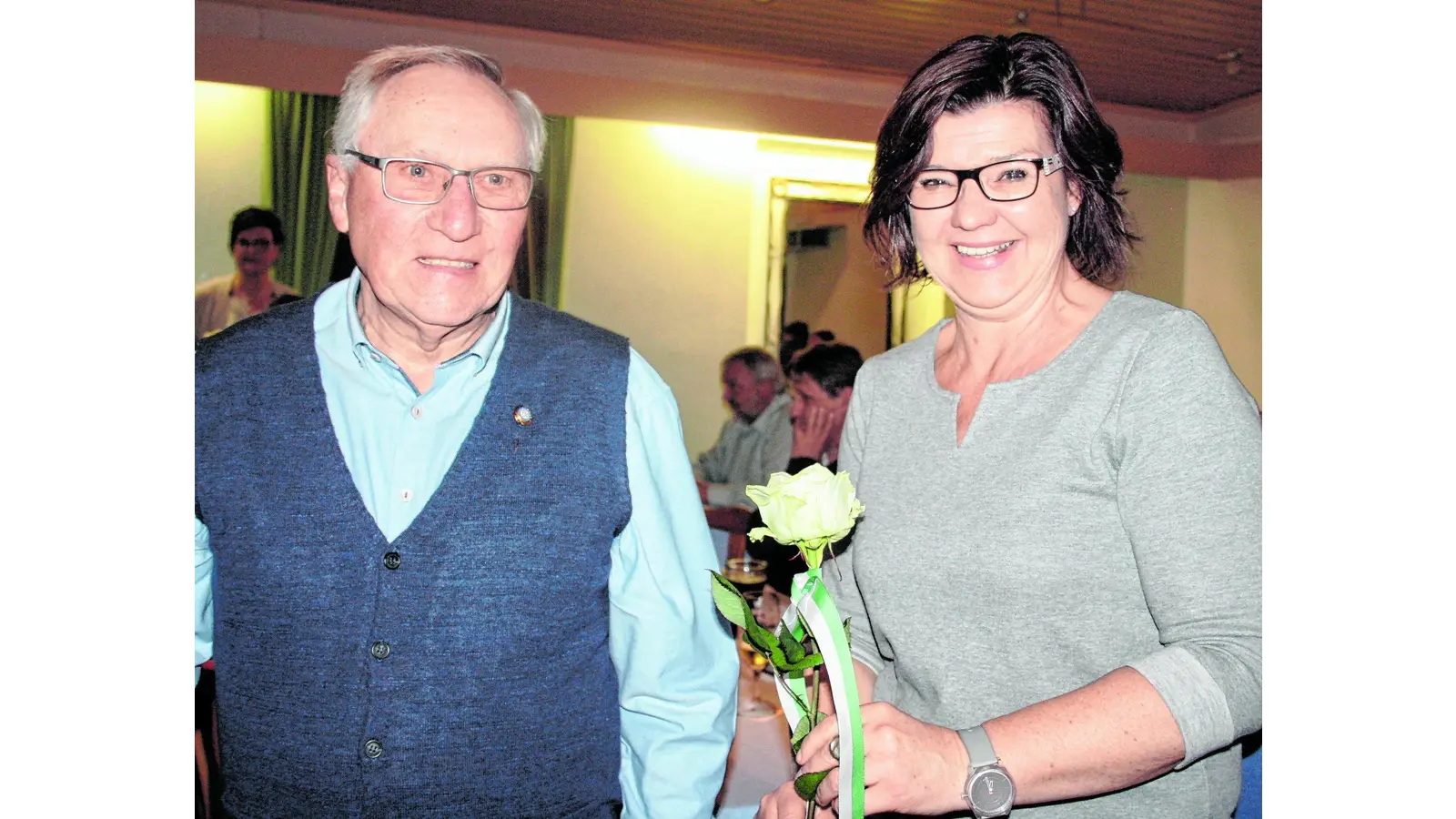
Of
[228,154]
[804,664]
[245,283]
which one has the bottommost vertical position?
[804,664]

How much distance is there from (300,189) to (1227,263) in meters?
8.05

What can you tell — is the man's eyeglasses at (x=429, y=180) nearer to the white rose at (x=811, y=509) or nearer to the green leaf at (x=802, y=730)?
the white rose at (x=811, y=509)

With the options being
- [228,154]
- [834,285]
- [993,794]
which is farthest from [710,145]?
[993,794]

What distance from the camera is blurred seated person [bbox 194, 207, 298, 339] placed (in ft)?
21.0

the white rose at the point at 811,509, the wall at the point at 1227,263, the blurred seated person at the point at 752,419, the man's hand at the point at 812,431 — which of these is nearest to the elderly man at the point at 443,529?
the white rose at the point at 811,509

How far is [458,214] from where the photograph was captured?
1.44 m

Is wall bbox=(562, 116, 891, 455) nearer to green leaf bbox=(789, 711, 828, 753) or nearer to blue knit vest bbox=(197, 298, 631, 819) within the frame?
blue knit vest bbox=(197, 298, 631, 819)

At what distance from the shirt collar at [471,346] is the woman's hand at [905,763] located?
0.72 m

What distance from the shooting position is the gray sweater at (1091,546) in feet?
3.82

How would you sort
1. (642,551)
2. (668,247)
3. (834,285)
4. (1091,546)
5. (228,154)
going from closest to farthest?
(1091,546), (642,551), (228,154), (668,247), (834,285)

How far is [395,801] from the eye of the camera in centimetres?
140

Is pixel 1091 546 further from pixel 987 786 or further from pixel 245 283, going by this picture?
pixel 245 283
